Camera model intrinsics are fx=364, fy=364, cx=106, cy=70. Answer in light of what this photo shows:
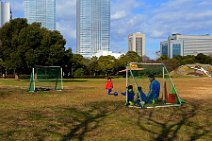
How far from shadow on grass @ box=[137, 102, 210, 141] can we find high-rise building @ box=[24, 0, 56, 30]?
105280mm

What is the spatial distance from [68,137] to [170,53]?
6911 inches

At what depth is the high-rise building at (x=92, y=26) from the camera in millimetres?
186875

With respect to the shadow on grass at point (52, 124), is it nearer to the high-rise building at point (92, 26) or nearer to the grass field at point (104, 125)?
the grass field at point (104, 125)

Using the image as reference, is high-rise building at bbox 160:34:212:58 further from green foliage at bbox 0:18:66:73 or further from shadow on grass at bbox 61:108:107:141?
shadow on grass at bbox 61:108:107:141

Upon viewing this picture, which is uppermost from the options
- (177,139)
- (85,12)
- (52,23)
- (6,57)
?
(85,12)

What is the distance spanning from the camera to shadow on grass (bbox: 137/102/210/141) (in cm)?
985

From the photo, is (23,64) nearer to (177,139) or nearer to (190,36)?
(177,139)

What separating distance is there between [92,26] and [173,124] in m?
181

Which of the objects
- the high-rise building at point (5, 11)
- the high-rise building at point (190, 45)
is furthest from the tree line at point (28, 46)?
the high-rise building at point (190, 45)

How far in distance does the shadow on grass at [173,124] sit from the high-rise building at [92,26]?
171 m

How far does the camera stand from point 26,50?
45812 millimetres

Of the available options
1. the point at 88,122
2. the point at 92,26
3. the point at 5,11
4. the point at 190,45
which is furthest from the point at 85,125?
the point at 92,26

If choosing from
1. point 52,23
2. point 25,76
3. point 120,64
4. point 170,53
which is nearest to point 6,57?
point 25,76

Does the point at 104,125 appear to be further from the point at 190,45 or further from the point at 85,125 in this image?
the point at 190,45
